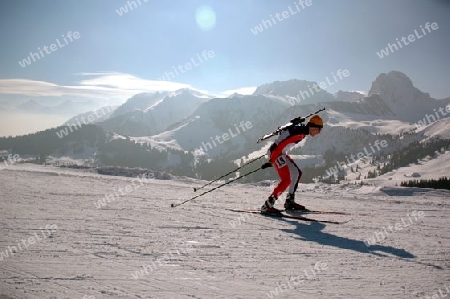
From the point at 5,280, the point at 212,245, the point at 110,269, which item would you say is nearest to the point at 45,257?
the point at 5,280

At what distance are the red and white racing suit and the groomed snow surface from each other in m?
1.36

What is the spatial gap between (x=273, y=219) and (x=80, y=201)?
5.56 m

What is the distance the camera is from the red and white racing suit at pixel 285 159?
986 centimetres

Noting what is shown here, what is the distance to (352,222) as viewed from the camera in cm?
859

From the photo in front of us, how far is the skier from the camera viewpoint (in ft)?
31.8

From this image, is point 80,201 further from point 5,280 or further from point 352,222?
point 352,222

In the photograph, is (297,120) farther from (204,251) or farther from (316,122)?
(204,251)

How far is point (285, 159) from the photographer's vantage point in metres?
10.1

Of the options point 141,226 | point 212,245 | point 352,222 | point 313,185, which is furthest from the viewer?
point 313,185

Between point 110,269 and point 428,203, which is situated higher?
point 110,269

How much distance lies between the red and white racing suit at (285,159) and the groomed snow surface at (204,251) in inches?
53.6

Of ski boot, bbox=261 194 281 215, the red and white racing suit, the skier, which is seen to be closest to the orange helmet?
the skier

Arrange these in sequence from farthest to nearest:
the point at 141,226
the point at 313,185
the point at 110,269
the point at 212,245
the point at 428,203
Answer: the point at 313,185, the point at 428,203, the point at 141,226, the point at 212,245, the point at 110,269

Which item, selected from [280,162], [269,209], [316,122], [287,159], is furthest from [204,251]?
[316,122]
